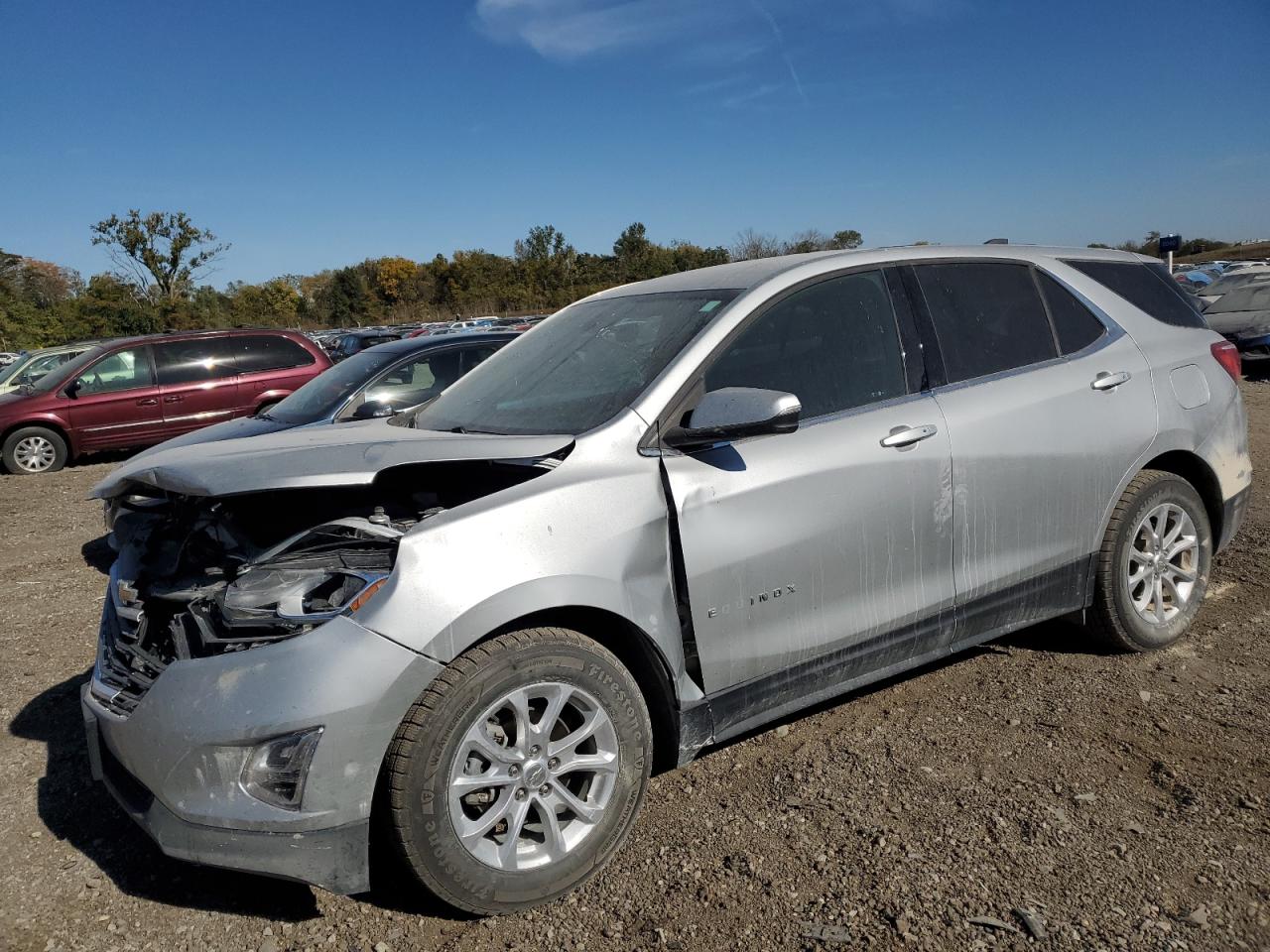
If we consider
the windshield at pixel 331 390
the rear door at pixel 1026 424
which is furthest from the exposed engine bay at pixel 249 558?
the windshield at pixel 331 390

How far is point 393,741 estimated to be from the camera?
7.65ft

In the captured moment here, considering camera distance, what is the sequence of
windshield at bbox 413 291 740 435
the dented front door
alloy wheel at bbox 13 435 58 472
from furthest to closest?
alloy wheel at bbox 13 435 58 472
windshield at bbox 413 291 740 435
the dented front door

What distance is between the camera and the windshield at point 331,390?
745 cm

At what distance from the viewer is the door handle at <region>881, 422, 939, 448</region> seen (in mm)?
3172

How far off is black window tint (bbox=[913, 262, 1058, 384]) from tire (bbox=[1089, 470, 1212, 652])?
0.78m

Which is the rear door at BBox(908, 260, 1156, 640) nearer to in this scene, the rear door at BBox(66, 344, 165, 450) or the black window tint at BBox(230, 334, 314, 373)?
the black window tint at BBox(230, 334, 314, 373)

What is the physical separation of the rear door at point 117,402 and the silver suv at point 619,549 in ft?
32.4

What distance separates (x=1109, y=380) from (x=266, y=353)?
11140 mm

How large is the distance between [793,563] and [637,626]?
0.58 m

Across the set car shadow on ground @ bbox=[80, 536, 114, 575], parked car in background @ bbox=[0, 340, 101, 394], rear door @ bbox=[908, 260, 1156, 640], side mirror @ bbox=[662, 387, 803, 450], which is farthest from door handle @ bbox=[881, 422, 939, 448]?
parked car in background @ bbox=[0, 340, 101, 394]

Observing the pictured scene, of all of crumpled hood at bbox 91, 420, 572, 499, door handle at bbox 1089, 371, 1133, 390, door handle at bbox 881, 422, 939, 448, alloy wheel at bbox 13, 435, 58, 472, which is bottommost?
alloy wheel at bbox 13, 435, 58, 472

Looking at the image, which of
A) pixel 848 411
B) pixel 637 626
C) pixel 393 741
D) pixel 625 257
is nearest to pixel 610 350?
pixel 848 411

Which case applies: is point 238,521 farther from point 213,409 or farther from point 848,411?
point 213,409

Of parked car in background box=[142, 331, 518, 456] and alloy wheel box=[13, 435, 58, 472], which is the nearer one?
parked car in background box=[142, 331, 518, 456]
